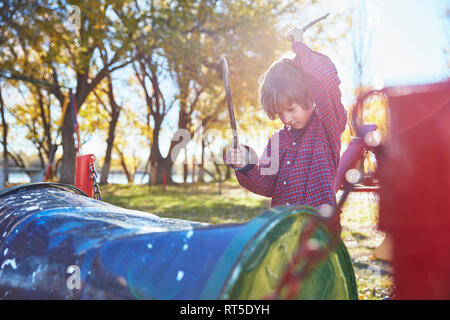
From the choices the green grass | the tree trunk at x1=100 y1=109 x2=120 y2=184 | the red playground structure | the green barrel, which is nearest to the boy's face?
the green grass

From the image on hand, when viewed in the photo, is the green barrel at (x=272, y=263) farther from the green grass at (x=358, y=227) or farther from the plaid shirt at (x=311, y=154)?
the plaid shirt at (x=311, y=154)

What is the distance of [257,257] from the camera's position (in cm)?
106

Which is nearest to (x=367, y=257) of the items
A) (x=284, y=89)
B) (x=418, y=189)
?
(x=284, y=89)

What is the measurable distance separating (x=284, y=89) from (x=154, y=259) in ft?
4.34

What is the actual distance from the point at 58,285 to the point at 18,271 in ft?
0.78

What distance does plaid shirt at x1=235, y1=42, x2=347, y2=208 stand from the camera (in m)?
2.13

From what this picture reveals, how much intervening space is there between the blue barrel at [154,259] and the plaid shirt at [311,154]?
77 centimetres

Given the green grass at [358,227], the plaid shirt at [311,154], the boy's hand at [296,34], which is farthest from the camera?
the green grass at [358,227]

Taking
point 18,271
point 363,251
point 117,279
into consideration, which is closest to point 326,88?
point 117,279

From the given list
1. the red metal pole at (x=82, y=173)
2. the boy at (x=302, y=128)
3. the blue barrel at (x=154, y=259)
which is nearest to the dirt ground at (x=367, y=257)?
the boy at (x=302, y=128)

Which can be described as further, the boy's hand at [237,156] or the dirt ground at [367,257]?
the dirt ground at [367,257]

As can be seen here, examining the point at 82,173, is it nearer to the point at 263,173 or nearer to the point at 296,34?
the point at 263,173

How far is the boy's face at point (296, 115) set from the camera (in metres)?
2.22

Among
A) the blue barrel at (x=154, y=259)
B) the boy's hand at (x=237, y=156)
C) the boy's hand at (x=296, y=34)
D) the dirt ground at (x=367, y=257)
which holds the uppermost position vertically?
the boy's hand at (x=296, y=34)
